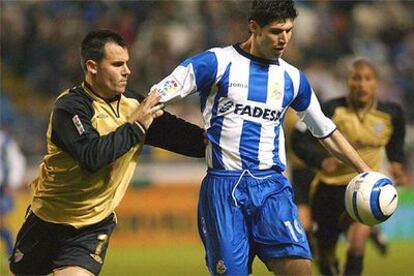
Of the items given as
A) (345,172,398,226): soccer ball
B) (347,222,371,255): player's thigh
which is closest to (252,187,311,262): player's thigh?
(345,172,398,226): soccer ball

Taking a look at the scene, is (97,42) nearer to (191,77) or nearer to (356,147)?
(191,77)

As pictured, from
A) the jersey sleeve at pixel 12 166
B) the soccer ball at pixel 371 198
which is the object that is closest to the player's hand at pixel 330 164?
the soccer ball at pixel 371 198

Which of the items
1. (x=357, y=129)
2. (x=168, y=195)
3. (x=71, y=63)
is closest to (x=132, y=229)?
(x=168, y=195)

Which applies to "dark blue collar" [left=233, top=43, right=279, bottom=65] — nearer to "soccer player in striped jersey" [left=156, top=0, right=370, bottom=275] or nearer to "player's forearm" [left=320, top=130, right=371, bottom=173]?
"soccer player in striped jersey" [left=156, top=0, right=370, bottom=275]

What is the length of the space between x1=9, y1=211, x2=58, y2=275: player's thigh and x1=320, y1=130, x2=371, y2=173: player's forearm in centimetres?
186

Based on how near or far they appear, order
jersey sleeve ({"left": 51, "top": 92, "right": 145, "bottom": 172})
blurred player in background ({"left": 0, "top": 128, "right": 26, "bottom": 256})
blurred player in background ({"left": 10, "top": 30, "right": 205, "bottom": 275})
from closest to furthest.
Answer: jersey sleeve ({"left": 51, "top": 92, "right": 145, "bottom": 172})
blurred player in background ({"left": 10, "top": 30, "right": 205, "bottom": 275})
blurred player in background ({"left": 0, "top": 128, "right": 26, "bottom": 256})

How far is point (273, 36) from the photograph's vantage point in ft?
21.3

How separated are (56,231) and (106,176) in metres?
0.46

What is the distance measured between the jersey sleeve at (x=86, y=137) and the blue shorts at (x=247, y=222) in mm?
699

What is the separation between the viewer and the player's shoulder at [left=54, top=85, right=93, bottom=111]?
20.7 ft

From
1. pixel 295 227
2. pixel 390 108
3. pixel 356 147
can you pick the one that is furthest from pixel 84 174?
pixel 390 108

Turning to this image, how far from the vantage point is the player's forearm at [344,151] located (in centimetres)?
696

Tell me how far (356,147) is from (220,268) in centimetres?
362

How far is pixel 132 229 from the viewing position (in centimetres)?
1623
